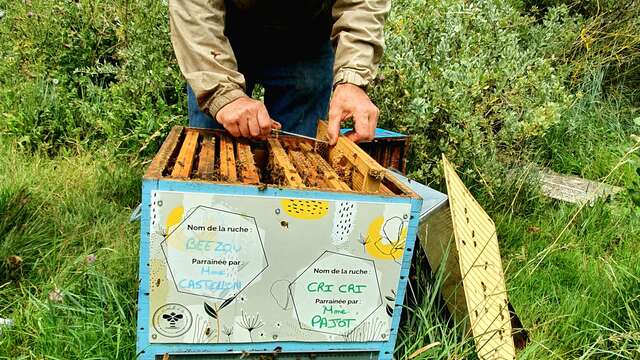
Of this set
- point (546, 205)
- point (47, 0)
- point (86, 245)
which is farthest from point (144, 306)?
point (47, 0)

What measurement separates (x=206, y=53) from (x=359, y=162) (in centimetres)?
61

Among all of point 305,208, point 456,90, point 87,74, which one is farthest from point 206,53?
point 87,74

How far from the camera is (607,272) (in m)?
2.28

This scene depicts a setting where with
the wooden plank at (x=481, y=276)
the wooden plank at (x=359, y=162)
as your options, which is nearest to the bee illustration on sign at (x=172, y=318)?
the wooden plank at (x=359, y=162)

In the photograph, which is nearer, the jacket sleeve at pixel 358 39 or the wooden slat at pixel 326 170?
the wooden slat at pixel 326 170

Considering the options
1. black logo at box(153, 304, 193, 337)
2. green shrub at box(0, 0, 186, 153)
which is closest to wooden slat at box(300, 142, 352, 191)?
black logo at box(153, 304, 193, 337)

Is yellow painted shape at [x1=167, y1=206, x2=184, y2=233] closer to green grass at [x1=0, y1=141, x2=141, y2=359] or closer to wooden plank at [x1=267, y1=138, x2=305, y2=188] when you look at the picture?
wooden plank at [x1=267, y1=138, x2=305, y2=188]

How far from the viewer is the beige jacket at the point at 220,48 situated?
1.79 m

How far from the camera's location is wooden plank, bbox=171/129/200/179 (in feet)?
4.54

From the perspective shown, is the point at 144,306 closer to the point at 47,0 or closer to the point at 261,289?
the point at 261,289

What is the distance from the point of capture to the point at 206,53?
5.92 feet

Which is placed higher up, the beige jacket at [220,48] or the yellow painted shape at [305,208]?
the beige jacket at [220,48]

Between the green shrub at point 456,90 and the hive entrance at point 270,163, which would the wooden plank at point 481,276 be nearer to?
the hive entrance at point 270,163

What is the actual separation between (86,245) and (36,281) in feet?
0.93
